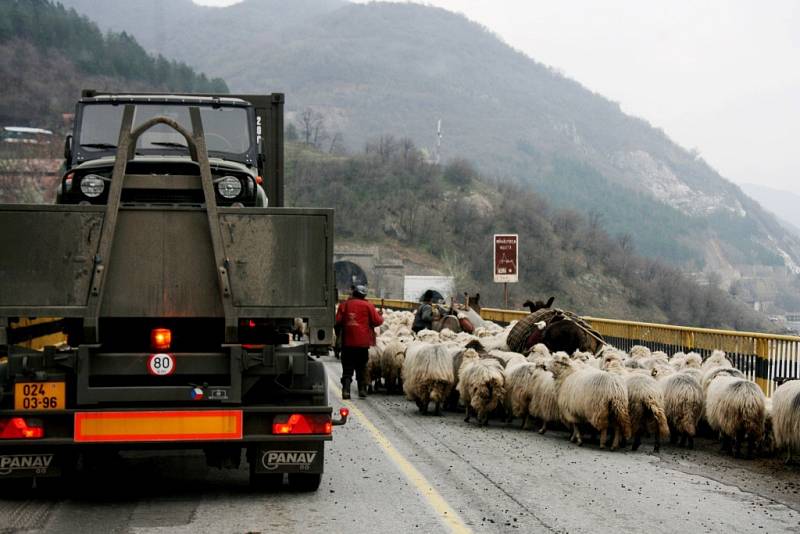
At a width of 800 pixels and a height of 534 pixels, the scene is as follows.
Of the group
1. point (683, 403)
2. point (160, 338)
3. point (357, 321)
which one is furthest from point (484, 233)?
point (160, 338)

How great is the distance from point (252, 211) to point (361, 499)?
8.26 feet

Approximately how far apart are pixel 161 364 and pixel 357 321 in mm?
8594

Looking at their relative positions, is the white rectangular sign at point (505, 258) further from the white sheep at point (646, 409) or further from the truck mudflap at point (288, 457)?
the truck mudflap at point (288, 457)

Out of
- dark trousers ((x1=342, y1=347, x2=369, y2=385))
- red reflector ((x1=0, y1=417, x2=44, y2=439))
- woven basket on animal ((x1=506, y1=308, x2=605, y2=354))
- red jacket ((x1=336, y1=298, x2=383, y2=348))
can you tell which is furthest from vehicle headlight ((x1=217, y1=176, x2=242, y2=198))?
woven basket on animal ((x1=506, y1=308, x2=605, y2=354))

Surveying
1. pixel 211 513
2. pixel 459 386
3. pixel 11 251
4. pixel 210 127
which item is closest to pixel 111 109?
pixel 210 127

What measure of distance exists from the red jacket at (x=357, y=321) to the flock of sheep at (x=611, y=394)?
2.48ft

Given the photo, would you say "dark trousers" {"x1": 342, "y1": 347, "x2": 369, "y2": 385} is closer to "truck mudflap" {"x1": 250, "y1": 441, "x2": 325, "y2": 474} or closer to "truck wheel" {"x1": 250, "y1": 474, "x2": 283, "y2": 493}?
"truck wheel" {"x1": 250, "y1": 474, "x2": 283, "y2": 493}

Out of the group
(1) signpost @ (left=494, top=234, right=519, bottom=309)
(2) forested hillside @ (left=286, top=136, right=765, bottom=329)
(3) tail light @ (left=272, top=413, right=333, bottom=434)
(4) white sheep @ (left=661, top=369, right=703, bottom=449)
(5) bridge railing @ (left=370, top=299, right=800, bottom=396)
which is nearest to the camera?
(3) tail light @ (left=272, top=413, right=333, bottom=434)

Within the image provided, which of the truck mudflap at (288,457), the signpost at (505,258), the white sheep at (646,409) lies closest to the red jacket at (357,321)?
the white sheep at (646,409)

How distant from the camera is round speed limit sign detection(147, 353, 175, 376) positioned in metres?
8.24

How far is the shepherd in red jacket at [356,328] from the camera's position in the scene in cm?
1672

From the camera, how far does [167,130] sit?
10.8 meters

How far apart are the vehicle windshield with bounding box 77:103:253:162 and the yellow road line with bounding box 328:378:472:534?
3441 millimetres

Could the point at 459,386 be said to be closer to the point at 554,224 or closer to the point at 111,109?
the point at 111,109
